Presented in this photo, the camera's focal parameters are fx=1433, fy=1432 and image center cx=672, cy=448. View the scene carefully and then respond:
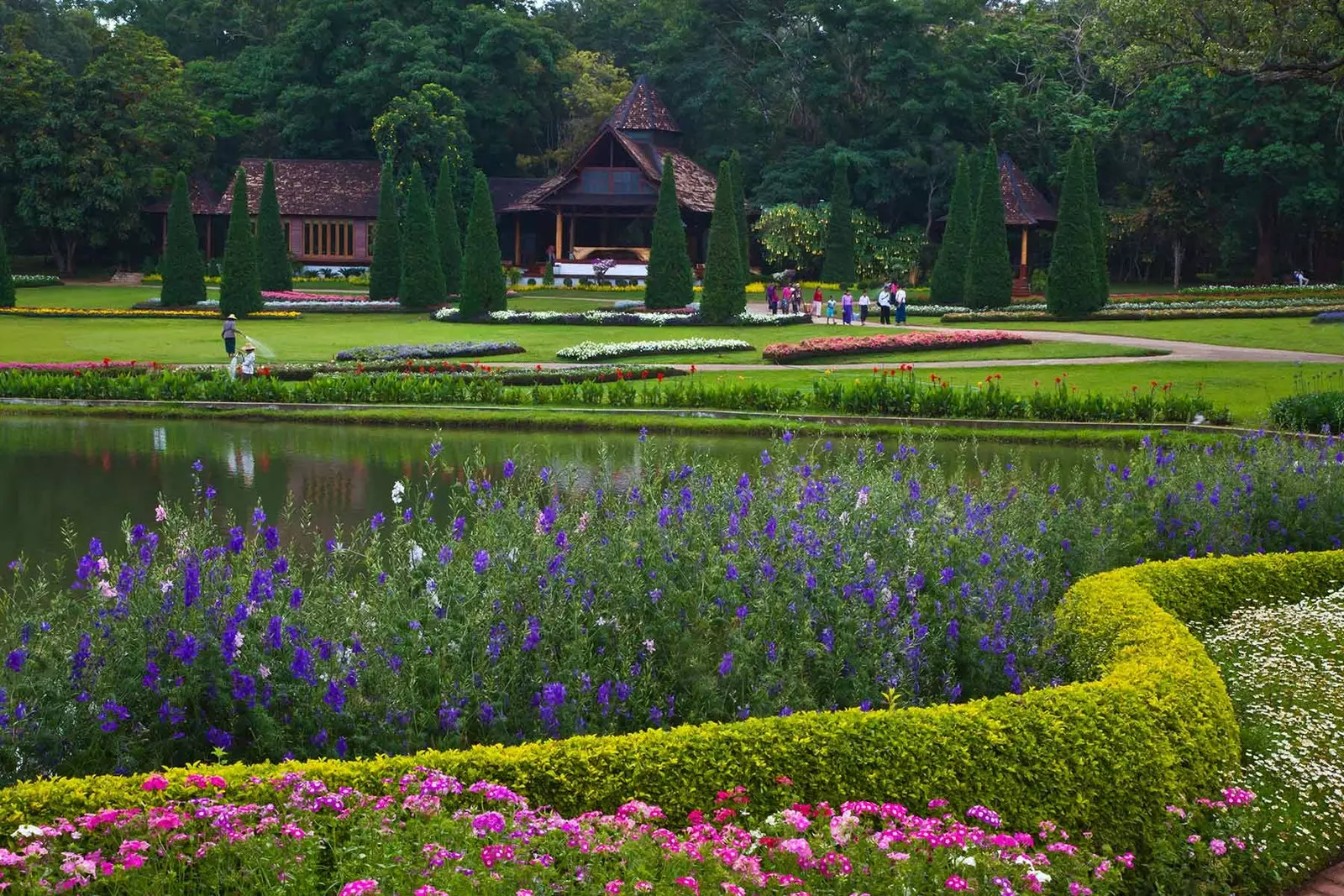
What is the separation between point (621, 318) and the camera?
116ft

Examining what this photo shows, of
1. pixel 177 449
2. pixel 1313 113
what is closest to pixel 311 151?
pixel 1313 113

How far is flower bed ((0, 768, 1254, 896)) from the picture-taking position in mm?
4223

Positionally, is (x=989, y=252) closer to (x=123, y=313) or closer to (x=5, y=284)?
(x=123, y=313)

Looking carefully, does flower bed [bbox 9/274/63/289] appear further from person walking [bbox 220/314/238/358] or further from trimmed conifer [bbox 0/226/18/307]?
person walking [bbox 220/314/238/358]

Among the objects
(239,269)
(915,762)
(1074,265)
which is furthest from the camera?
(239,269)

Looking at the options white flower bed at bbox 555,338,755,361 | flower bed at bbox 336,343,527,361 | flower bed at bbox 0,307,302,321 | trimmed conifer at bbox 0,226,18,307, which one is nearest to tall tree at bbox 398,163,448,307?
flower bed at bbox 0,307,302,321

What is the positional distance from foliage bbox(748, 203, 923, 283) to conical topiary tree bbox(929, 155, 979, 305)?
23.6ft

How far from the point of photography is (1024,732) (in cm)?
565

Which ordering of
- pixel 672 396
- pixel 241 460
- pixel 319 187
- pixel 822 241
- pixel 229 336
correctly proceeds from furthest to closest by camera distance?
pixel 319 187 < pixel 822 241 < pixel 229 336 < pixel 672 396 < pixel 241 460

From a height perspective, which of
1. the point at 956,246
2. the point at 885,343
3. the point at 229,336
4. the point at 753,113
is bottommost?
the point at 885,343

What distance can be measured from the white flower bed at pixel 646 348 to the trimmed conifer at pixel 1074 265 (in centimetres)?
950

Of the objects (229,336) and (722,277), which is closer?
(229,336)

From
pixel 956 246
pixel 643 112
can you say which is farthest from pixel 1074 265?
pixel 643 112

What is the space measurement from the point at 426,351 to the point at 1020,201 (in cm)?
2658
